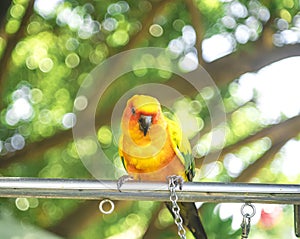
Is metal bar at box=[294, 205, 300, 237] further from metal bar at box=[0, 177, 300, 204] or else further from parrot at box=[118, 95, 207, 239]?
parrot at box=[118, 95, 207, 239]

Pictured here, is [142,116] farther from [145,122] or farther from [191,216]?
[191,216]

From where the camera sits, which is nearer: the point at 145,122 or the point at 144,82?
the point at 145,122

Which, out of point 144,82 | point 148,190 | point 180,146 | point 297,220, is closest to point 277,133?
point 144,82

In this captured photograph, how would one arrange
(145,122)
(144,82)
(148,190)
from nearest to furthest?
(148,190) < (145,122) < (144,82)

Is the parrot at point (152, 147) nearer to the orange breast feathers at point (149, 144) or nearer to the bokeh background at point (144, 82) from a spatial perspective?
the orange breast feathers at point (149, 144)

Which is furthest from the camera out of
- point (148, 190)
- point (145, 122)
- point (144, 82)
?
point (144, 82)

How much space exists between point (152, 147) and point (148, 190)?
0.37 m

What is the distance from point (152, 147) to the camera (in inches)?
52.1

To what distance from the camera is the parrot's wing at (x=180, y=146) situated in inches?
52.9

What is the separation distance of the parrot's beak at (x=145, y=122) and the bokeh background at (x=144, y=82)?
60cm

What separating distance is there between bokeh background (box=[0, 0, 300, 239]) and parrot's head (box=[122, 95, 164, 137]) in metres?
0.59

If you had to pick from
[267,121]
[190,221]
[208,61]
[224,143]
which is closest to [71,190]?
[190,221]

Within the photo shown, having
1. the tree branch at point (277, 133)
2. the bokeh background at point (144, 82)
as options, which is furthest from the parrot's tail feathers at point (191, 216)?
the tree branch at point (277, 133)

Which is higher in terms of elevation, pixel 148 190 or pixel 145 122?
pixel 145 122
